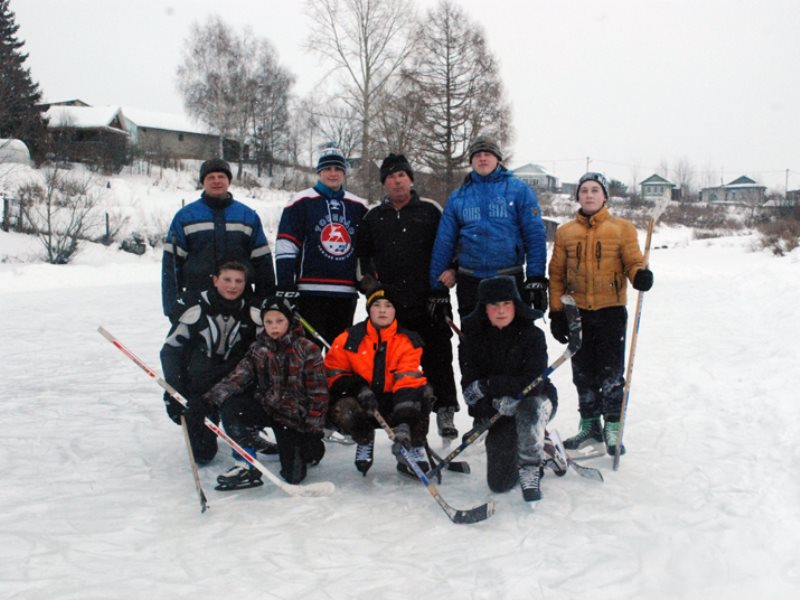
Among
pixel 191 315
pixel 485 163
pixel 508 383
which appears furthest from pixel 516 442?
pixel 191 315

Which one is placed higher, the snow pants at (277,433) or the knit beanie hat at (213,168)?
the knit beanie hat at (213,168)

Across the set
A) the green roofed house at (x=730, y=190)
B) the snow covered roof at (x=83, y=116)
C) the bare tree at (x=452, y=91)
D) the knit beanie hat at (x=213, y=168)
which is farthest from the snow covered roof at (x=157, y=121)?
the green roofed house at (x=730, y=190)

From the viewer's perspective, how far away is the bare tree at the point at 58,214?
16078 millimetres

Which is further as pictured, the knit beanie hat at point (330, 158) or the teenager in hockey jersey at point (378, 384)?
the knit beanie hat at point (330, 158)

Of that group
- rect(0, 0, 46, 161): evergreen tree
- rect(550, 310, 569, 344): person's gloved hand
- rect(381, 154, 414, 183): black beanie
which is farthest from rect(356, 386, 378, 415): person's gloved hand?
rect(0, 0, 46, 161): evergreen tree

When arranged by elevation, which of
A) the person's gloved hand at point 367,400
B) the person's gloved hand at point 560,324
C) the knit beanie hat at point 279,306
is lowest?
the person's gloved hand at point 367,400

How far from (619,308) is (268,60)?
3370cm

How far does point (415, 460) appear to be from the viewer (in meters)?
3.37

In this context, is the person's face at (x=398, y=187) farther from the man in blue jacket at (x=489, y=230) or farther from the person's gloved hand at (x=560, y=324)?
the person's gloved hand at (x=560, y=324)

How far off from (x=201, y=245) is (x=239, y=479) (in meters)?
1.45

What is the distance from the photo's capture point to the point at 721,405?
4.79 m

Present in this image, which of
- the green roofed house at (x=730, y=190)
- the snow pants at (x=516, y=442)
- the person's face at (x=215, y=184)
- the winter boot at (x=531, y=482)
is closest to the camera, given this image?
the winter boot at (x=531, y=482)

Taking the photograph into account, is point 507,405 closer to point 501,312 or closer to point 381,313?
point 501,312

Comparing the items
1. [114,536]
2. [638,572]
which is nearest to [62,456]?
[114,536]
